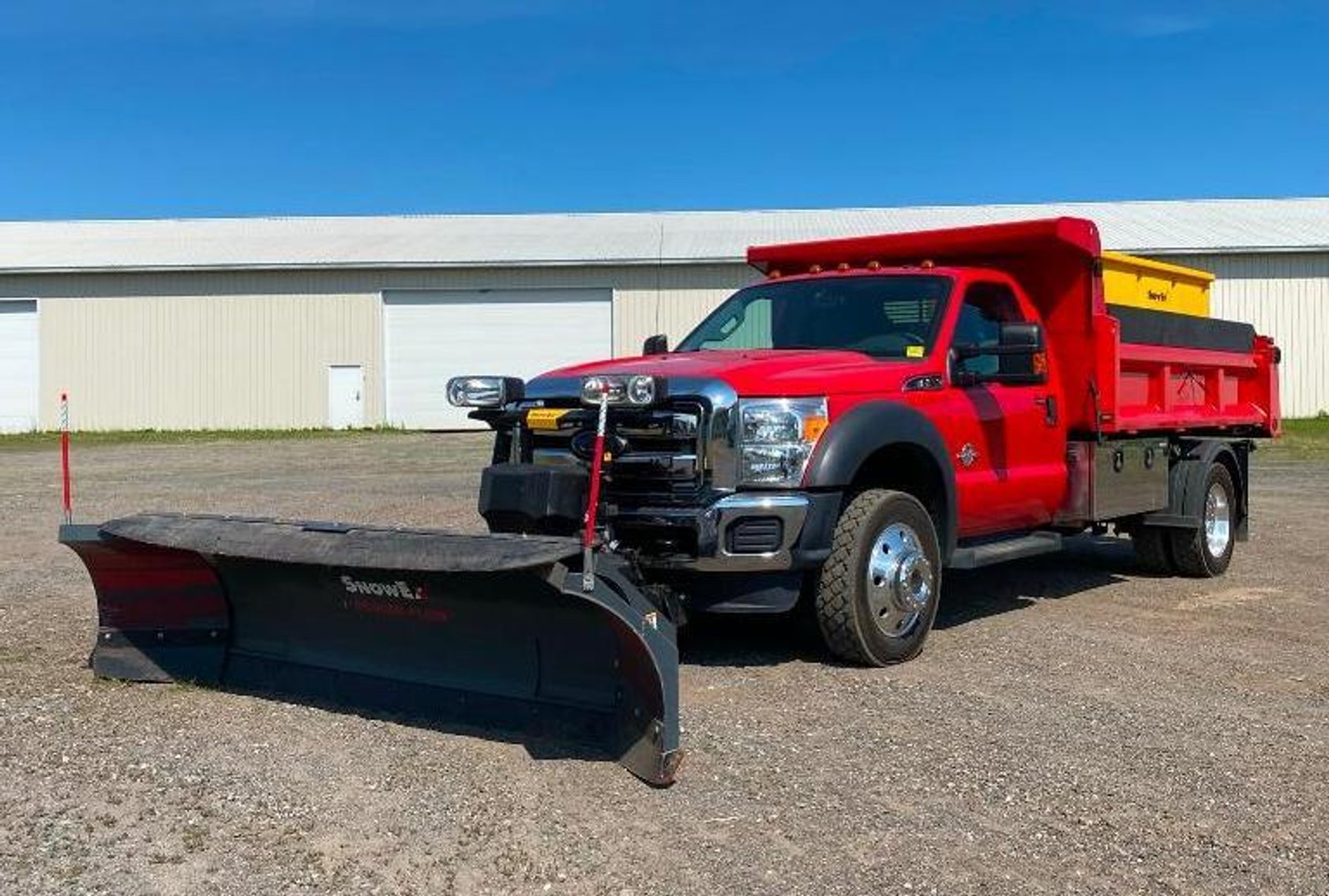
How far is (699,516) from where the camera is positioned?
6004mm

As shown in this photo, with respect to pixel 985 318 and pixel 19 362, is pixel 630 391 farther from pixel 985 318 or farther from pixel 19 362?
pixel 19 362

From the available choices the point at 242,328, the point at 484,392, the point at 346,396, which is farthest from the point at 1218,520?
the point at 242,328

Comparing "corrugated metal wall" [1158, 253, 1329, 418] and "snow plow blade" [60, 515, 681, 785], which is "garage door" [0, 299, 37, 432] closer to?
"corrugated metal wall" [1158, 253, 1329, 418]

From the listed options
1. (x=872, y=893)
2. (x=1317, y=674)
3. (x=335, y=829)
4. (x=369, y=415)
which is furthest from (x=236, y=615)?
(x=369, y=415)

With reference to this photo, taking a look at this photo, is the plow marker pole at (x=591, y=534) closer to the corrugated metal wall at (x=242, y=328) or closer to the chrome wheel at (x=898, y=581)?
the chrome wheel at (x=898, y=581)

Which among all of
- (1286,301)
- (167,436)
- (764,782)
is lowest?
(764,782)

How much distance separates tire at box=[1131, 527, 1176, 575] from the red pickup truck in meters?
0.02

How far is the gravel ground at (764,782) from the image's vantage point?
4.04m

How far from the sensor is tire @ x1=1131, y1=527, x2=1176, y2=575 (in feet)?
32.7

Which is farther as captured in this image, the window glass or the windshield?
the window glass

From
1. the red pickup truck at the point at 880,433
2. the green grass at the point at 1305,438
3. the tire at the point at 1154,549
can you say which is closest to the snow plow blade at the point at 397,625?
the red pickup truck at the point at 880,433

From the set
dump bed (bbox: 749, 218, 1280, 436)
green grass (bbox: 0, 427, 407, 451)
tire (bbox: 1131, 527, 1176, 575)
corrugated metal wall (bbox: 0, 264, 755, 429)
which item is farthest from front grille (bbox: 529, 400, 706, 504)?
corrugated metal wall (bbox: 0, 264, 755, 429)

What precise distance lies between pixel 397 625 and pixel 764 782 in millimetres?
1798

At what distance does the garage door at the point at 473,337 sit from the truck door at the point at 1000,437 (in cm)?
2320
